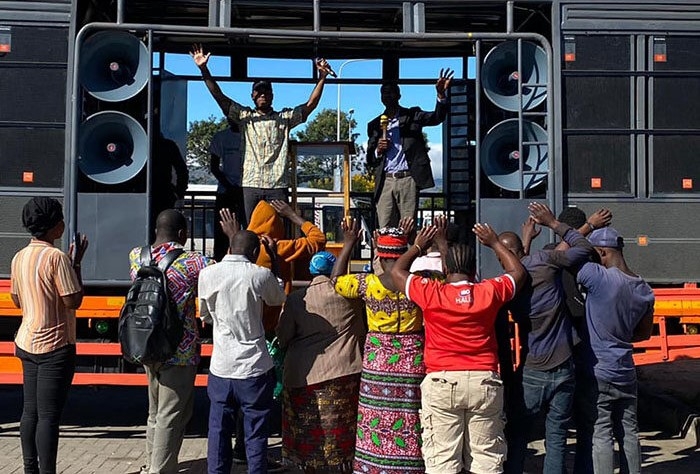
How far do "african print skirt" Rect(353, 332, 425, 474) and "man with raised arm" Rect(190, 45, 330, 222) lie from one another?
7.92ft

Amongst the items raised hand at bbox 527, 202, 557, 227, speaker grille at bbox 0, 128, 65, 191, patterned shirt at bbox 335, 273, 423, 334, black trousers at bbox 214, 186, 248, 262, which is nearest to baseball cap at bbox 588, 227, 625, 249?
raised hand at bbox 527, 202, 557, 227

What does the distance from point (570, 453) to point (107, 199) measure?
395 cm

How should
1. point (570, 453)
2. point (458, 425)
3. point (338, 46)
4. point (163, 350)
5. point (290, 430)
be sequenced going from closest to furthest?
point (458, 425) < point (163, 350) < point (290, 430) < point (570, 453) < point (338, 46)

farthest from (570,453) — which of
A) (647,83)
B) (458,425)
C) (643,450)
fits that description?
(647,83)

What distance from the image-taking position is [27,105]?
6.05 metres

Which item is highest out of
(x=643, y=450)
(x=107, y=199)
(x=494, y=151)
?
(x=494, y=151)

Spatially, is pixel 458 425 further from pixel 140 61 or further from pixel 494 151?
pixel 140 61

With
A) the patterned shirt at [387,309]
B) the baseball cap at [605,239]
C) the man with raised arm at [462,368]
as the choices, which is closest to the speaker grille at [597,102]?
the baseball cap at [605,239]

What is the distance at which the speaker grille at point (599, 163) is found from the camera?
6207 mm

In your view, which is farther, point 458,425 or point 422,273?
point 422,273

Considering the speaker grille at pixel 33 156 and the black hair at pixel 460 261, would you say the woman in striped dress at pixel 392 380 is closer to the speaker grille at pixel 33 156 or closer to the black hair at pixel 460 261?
the black hair at pixel 460 261

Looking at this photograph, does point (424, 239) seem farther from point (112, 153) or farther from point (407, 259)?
point (112, 153)

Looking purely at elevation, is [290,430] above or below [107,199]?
below

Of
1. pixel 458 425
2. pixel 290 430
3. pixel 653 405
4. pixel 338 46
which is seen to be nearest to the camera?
pixel 458 425
